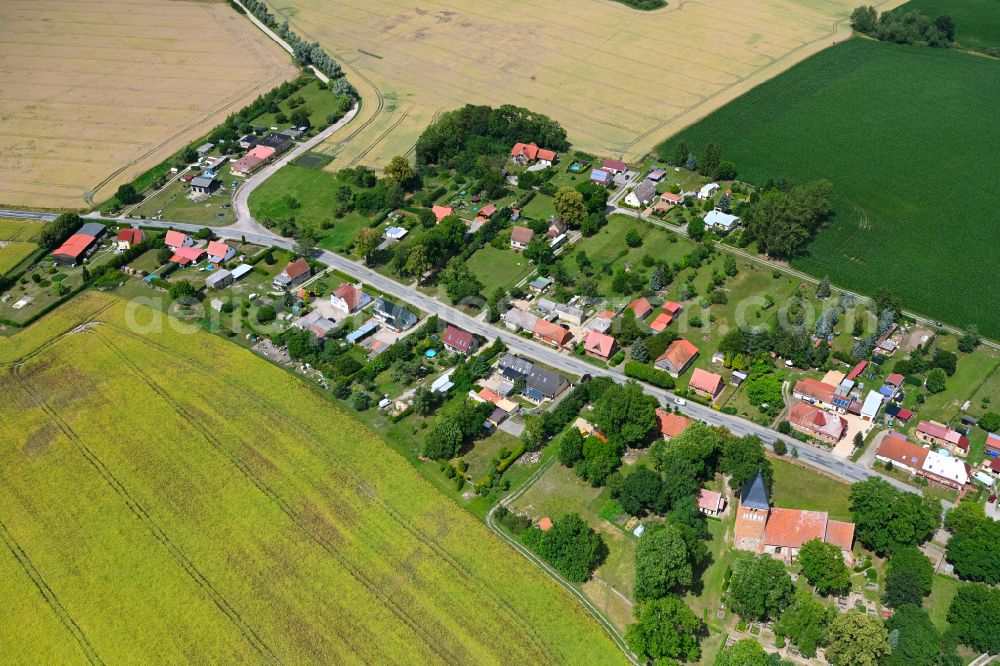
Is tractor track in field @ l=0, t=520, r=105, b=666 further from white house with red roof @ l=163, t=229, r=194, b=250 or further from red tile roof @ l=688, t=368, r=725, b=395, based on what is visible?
red tile roof @ l=688, t=368, r=725, b=395

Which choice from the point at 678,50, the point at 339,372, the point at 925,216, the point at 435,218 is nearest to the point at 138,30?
the point at 435,218

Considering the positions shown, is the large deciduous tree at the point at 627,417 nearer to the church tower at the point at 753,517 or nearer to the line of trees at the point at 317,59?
the church tower at the point at 753,517

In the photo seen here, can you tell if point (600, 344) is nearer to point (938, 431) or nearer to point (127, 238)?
point (938, 431)

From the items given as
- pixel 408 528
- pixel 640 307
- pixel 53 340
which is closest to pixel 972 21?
pixel 640 307

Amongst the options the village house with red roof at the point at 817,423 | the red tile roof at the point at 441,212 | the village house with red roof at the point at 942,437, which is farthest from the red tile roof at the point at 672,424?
the red tile roof at the point at 441,212

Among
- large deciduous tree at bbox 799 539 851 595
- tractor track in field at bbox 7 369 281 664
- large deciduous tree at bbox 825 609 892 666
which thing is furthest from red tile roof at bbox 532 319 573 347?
tractor track in field at bbox 7 369 281 664

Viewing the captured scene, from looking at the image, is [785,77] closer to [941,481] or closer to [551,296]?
[551,296]
